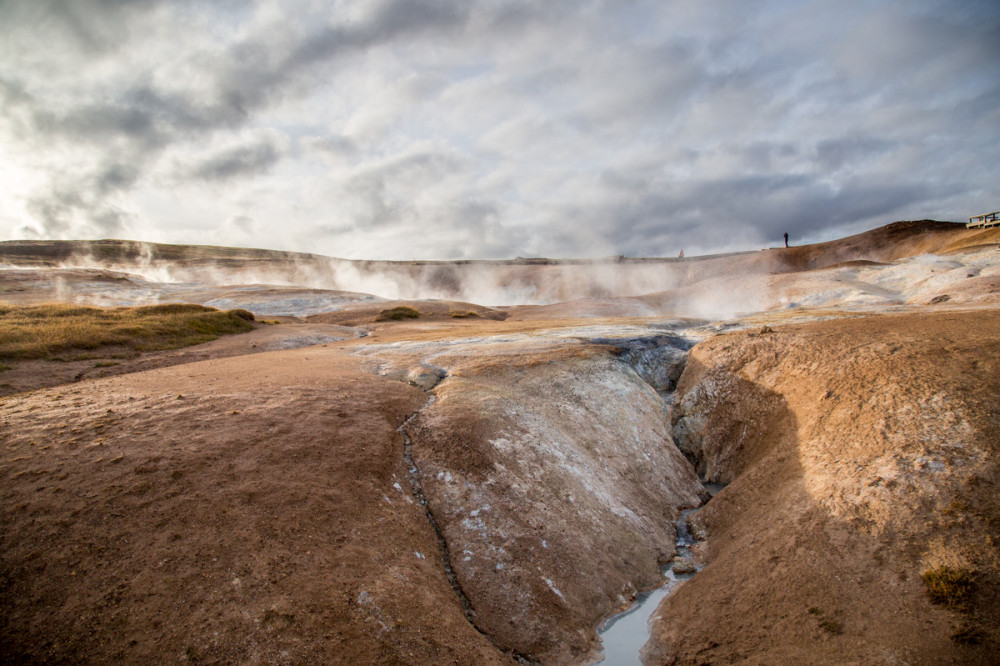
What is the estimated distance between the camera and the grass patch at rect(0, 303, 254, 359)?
18.5m

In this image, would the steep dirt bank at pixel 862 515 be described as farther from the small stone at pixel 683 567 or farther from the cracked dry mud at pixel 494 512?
the small stone at pixel 683 567

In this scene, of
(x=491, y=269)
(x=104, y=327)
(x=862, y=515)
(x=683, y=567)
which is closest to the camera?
(x=862, y=515)

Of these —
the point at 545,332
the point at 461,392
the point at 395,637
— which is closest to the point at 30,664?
the point at 395,637

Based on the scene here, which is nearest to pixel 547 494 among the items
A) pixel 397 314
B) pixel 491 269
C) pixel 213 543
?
pixel 213 543

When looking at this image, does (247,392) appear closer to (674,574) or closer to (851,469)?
(674,574)

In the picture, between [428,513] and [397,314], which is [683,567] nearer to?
[428,513]

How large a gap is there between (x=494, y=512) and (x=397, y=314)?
32322 mm

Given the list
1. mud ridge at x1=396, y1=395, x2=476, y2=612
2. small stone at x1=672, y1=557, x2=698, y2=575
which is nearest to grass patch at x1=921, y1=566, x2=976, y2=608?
small stone at x1=672, y1=557, x2=698, y2=575

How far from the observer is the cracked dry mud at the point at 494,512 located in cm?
544

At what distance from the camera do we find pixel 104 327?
2242 centimetres

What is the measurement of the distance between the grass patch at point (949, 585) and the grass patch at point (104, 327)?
25625 millimetres

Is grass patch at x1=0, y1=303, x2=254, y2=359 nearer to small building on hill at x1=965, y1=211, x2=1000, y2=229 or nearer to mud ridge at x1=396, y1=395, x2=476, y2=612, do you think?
mud ridge at x1=396, y1=395, x2=476, y2=612

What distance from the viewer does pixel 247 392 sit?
11.1 m

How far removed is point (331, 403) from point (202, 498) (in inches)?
161
